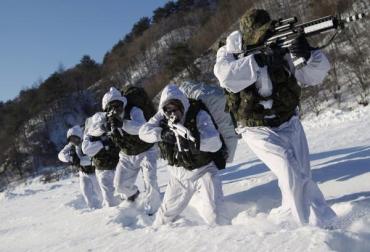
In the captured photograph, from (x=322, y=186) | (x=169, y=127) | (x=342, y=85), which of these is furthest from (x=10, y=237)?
(x=342, y=85)

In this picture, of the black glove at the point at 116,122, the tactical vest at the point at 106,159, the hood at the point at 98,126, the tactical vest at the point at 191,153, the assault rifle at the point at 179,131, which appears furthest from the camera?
the tactical vest at the point at 106,159

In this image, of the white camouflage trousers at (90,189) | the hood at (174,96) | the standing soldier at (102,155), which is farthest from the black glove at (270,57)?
the white camouflage trousers at (90,189)

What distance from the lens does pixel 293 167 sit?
15.0ft

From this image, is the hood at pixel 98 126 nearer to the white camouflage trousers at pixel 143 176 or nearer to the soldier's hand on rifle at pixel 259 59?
the white camouflage trousers at pixel 143 176

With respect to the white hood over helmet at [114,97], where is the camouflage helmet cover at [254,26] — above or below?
above

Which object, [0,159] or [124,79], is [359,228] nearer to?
[0,159]

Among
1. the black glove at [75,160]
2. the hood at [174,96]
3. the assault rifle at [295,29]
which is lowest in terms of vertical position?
the black glove at [75,160]

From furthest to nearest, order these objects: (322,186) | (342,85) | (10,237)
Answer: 1. (342,85)
2. (10,237)
3. (322,186)

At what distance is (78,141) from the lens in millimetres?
10953

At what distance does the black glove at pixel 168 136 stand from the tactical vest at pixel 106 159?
11.4 feet

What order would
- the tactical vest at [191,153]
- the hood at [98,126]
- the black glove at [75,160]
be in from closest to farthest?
the tactical vest at [191,153] < the hood at [98,126] < the black glove at [75,160]

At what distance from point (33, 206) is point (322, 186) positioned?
8.80 meters

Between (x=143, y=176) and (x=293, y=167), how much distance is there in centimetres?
374

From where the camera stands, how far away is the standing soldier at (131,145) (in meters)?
7.66
